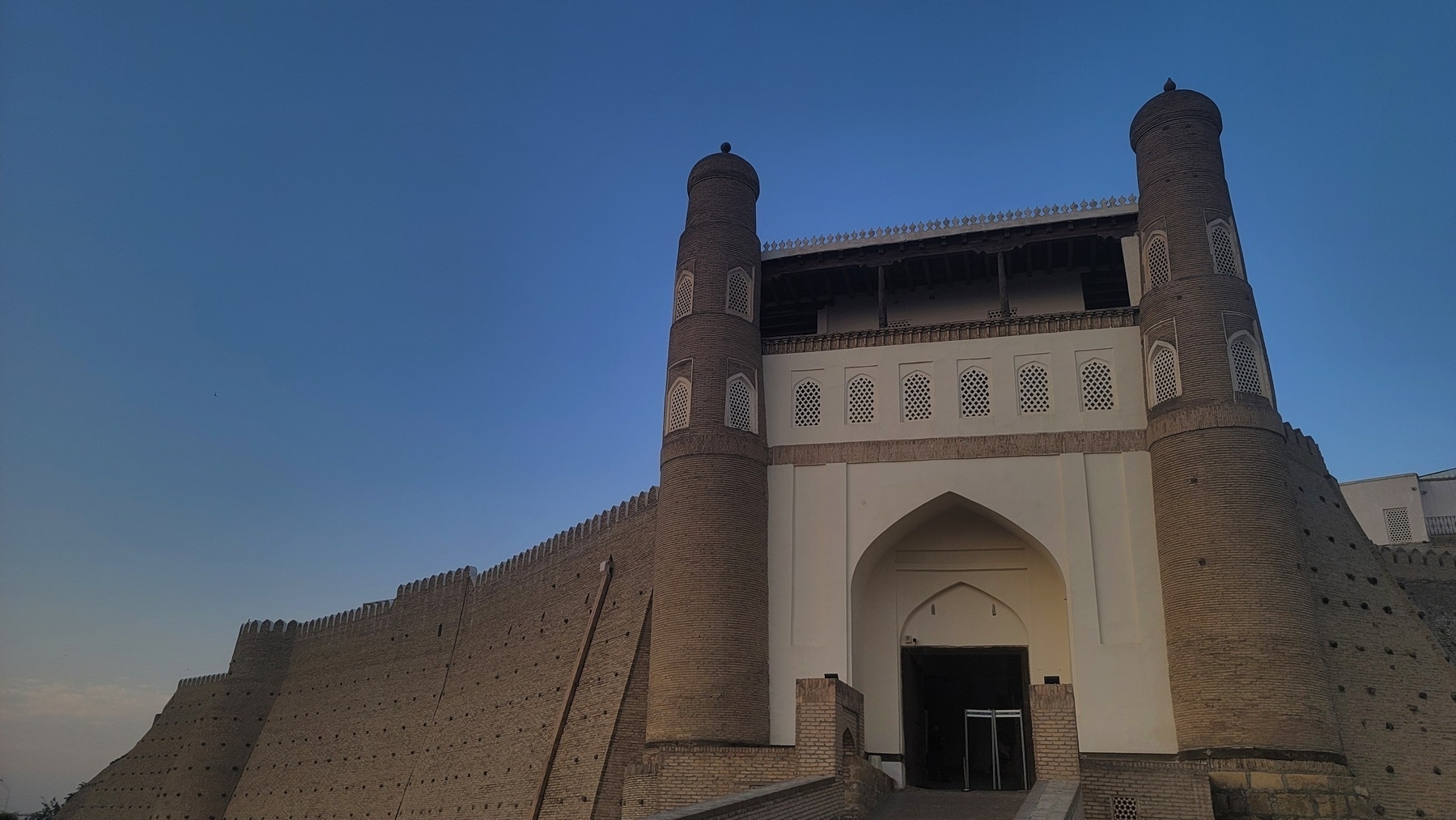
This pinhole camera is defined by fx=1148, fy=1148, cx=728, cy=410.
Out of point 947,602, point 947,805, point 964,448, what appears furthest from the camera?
point 947,602

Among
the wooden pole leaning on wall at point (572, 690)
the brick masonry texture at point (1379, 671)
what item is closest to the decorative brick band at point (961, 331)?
the brick masonry texture at point (1379, 671)

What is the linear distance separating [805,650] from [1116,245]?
6.48 metres

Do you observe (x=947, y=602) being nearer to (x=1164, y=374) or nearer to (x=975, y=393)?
(x=975, y=393)

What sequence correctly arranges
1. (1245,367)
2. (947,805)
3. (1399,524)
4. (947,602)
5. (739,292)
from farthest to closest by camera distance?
(1399,524) < (739,292) < (947,602) < (1245,367) < (947,805)

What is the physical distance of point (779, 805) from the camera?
8492mm

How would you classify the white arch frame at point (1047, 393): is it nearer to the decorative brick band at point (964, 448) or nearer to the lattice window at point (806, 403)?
the decorative brick band at point (964, 448)

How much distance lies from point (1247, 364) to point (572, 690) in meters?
9.39

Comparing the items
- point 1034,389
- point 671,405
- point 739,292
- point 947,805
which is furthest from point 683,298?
point 947,805

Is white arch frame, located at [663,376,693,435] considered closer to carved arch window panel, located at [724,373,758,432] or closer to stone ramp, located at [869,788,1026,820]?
carved arch window panel, located at [724,373,758,432]

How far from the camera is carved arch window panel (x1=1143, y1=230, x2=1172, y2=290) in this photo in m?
13.0

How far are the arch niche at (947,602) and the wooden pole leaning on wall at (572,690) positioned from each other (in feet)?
13.5

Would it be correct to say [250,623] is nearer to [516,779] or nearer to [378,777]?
[378,777]

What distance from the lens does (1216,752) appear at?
1091 cm

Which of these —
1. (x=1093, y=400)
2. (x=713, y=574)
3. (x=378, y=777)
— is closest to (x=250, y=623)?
(x=378, y=777)
